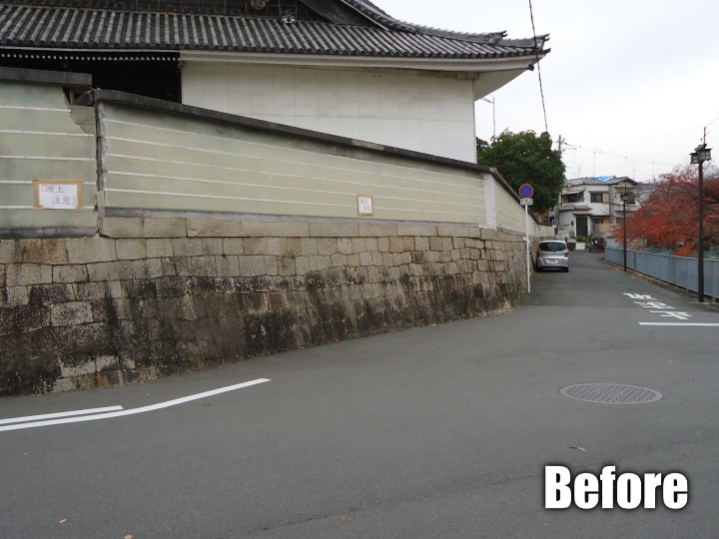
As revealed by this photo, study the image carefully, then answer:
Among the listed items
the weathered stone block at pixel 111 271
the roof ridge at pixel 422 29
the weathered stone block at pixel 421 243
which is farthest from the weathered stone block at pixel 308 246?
the roof ridge at pixel 422 29

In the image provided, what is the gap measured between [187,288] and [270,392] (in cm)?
222

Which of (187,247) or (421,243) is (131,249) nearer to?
(187,247)

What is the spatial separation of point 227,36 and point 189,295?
798 centimetres

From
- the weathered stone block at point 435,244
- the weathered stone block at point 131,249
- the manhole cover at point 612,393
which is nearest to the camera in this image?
the manhole cover at point 612,393

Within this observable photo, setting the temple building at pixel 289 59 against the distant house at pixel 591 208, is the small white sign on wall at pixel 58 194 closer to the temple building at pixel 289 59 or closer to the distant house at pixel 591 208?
the temple building at pixel 289 59

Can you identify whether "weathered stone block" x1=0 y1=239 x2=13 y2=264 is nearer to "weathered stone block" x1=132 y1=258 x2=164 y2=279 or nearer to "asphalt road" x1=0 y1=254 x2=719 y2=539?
"weathered stone block" x1=132 y1=258 x2=164 y2=279

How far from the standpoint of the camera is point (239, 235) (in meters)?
8.88

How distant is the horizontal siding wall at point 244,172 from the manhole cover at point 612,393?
5.31 m

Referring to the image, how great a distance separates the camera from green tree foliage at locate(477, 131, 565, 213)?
42906mm

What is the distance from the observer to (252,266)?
29.1 ft

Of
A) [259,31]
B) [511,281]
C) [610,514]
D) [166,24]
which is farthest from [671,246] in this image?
[610,514]

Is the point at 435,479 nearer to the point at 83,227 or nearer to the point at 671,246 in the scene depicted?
the point at 83,227

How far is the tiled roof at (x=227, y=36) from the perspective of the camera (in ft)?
39.4

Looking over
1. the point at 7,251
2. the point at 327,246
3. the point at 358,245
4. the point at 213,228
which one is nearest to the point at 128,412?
the point at 7,251
